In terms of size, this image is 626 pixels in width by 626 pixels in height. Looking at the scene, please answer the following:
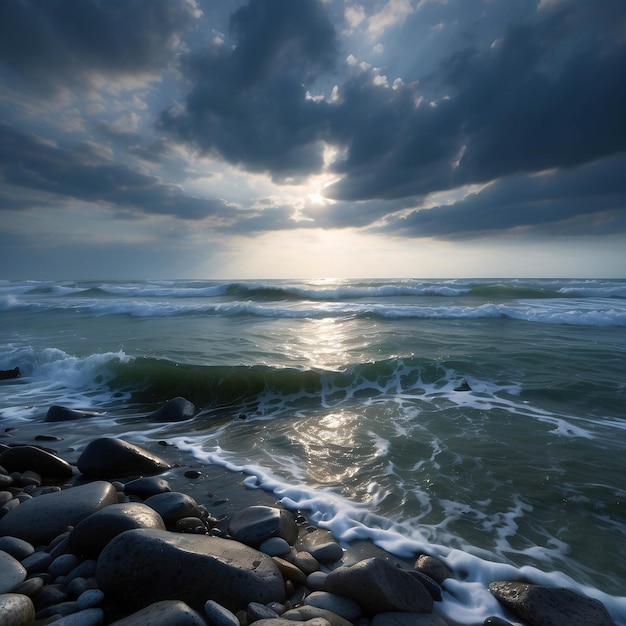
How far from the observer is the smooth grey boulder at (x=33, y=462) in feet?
14.3

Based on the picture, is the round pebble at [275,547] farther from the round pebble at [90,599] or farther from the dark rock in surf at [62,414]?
the dark rock in surf at [62,414]

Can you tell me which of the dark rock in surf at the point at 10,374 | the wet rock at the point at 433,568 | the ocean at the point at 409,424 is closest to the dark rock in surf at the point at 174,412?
the ocean at the point at 409,424

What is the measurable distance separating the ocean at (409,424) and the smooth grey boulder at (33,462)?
1.19 m

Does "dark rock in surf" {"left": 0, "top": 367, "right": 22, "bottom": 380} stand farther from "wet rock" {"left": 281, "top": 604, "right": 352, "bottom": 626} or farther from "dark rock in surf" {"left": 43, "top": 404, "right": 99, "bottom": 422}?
"wet rock" {"left": 281, "top": 604, "right": 352, "bottom": 626}

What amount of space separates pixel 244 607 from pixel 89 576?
113cm

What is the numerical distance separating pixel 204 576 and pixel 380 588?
1.16m

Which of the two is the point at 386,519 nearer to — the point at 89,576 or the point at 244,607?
the point at 244,607

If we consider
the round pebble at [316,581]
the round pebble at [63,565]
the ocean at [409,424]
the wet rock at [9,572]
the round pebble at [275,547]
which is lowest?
the ocean at [409,424]

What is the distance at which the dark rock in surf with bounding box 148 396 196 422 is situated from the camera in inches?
267

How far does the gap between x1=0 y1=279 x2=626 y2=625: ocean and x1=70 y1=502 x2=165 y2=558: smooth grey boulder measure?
1.60 m

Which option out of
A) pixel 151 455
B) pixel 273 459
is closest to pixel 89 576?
pixel 151 455

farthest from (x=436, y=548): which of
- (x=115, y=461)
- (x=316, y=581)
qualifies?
(x=115, y=461)

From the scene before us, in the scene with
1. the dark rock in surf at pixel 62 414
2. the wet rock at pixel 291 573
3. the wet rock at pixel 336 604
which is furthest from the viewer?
the dark rock in surf at pixel 62 414

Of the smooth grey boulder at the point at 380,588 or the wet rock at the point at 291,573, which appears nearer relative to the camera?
the smooth grey boulder at the point at 380,588
